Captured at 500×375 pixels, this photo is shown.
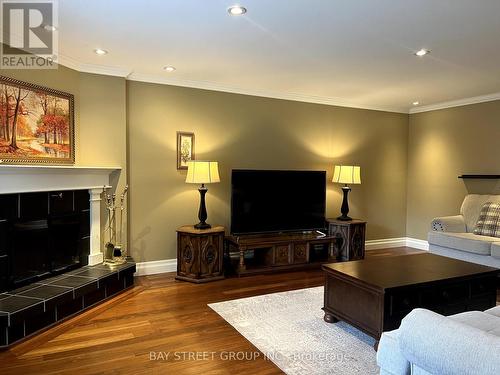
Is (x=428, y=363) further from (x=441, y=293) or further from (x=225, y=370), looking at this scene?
(x=441, y=293)

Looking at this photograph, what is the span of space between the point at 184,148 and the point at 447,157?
14.0 ft

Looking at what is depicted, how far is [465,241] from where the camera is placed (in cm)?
437

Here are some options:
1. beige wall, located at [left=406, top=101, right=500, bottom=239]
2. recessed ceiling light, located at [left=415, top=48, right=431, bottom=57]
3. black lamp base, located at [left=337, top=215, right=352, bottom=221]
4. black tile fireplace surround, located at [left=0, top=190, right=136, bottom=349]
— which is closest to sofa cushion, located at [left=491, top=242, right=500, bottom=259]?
beige wall, located at [left=406, top=101, right=500, bottom=239]

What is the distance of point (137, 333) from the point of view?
2.87 meters

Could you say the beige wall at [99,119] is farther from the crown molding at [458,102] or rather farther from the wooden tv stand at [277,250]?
the crown molding at [458,102]

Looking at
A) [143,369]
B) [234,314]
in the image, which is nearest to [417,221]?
[234,314]

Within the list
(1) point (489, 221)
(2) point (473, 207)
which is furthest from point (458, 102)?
(1) point (489, 221)

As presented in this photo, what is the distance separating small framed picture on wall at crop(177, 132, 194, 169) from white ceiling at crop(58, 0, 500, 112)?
67cm

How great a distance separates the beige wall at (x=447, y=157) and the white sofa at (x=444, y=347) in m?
4.84

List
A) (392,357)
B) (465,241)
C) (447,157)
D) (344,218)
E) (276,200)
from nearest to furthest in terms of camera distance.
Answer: (392,357) → (465,241) → (276,200) → (344,218) → (447,157)

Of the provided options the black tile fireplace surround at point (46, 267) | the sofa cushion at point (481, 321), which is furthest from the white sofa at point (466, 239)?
the black tile fireplace surround at point (46, 267)

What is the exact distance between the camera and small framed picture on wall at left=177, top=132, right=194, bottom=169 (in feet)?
15.1

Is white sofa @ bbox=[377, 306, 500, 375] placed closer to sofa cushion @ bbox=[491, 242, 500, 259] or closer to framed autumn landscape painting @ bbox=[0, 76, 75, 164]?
sofa cushion @ bbox=[491, 242, 500, 259]

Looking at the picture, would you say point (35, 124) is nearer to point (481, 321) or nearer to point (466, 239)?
point (481, 321)
